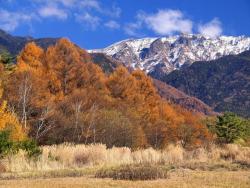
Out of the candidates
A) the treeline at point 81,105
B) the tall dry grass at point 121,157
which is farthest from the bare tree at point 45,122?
the tall dry grass at point 121,157

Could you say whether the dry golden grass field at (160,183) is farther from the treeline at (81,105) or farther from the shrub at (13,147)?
the treeline at (81,105)

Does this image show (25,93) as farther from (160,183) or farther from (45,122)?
(160,183)

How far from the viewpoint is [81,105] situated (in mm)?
54875

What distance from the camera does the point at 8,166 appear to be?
2261 centimetres

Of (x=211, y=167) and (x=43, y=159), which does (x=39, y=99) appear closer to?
(x=43, y=159)

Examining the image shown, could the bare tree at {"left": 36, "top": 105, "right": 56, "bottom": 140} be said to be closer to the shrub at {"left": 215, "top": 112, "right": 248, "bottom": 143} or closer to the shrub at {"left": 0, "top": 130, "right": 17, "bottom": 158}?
the shrub at {"left": 0, "top": 130, "right": 17, "bottom": 158}

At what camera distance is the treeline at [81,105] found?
48.1 meters

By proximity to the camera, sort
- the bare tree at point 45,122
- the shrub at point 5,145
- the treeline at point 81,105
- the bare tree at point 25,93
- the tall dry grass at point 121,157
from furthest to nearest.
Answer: the treeline at point 81,105
the bare tree at point 25,93
the bare tree at point 45,122
the tall dry grass at point 121,157
the shrub at point 5,145

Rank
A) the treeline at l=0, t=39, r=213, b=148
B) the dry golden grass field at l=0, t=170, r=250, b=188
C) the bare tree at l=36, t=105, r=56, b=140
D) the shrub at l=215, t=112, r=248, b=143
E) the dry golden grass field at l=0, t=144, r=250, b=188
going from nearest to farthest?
the dry golden grass field at l=0, t=170, r=250, b=188 < the dry golden grass field at l=0, t=144, r=250, b=188 < the bare tree at l=36, t=105, r=56, b=140 < the treeline at l=0, t=39, r=213, b=148 < the shrub at l=215, t=112, r=248, b=143

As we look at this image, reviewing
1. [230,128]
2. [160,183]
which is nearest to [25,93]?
[230,128]

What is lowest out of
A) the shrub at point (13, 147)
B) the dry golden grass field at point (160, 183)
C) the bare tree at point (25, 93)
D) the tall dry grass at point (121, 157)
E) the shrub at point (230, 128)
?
the dry golden grass field at point (160, 183)

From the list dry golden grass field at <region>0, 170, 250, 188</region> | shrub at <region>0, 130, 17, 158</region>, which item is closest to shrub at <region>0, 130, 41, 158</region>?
shrub at <region>0, 130, 17, 158</region>

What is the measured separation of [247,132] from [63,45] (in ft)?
90.3

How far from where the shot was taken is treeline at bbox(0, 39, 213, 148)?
158ft
